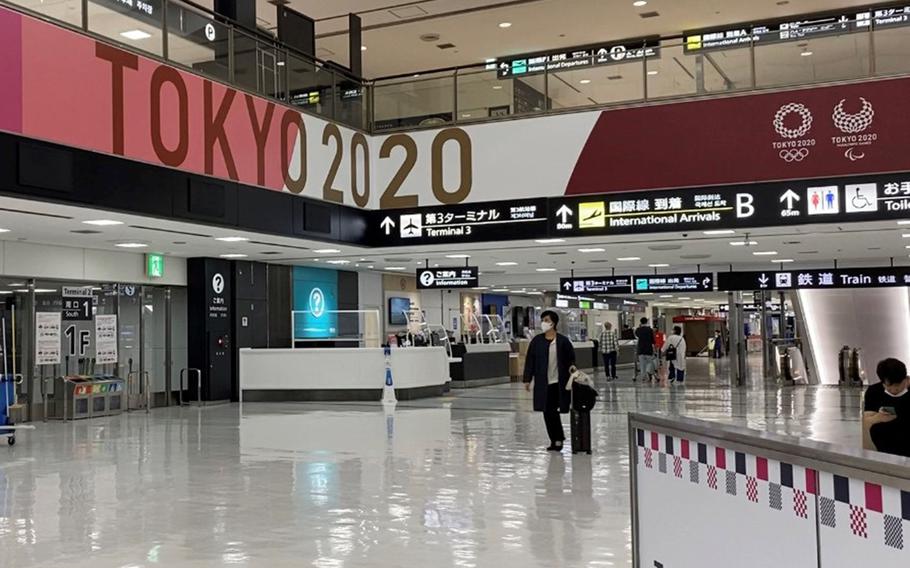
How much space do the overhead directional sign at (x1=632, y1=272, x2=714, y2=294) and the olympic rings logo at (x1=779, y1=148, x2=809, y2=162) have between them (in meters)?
8.09

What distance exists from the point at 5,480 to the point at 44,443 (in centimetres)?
351

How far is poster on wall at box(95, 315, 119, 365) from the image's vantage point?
55.9 ft

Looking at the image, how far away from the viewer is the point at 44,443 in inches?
484

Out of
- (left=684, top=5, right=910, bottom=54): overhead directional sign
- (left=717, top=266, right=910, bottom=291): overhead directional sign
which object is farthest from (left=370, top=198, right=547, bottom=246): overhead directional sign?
(left=717, top=266, right=910, bottom=291): overhead directional sign

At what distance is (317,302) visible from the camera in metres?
22.3

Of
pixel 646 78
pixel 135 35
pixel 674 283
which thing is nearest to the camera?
pixel 135 35

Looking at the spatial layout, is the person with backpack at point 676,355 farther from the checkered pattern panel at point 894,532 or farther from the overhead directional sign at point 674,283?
the checkered pattern panel at point 894,532

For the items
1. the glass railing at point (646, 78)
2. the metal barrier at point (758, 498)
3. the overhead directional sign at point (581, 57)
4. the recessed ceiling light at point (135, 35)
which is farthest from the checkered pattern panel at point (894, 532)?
the overhead directional sign at point (581, 57)

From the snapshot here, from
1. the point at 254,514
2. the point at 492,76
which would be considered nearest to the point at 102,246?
the point at 492,76

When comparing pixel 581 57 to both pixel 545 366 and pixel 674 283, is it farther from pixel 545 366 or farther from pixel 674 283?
pixel 674 283

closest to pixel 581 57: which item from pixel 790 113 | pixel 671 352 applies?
pixel 790 113

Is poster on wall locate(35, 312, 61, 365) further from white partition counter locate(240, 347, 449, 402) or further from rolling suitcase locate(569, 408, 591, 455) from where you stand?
rolling suitcase locate(569, 408, 591, 455)

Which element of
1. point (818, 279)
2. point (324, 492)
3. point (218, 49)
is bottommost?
point (324, 492)

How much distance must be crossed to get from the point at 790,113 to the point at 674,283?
27.8 ft
